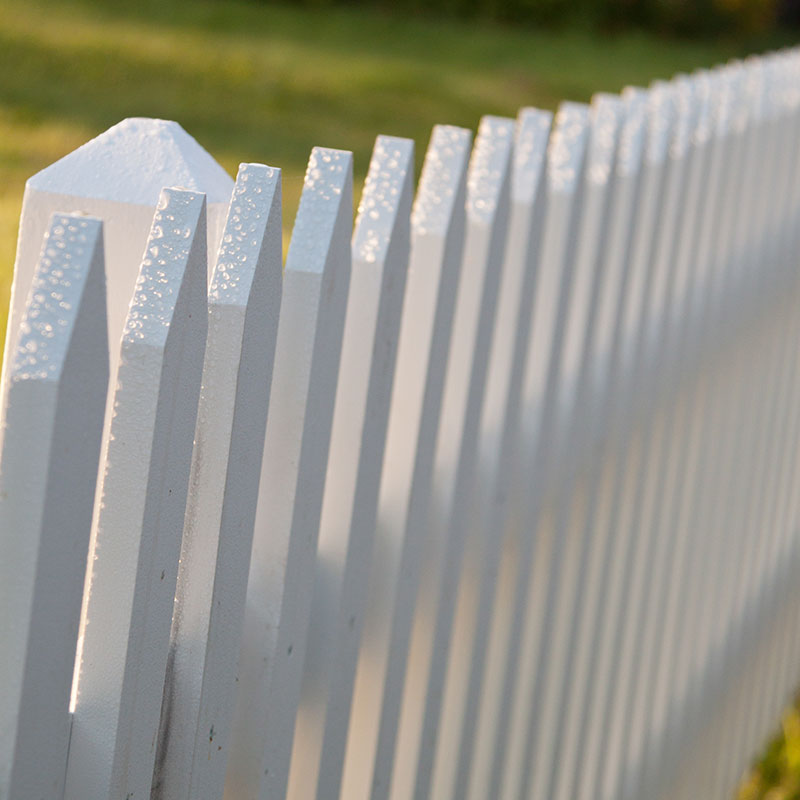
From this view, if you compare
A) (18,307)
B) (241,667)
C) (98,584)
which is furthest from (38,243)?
(241,667)

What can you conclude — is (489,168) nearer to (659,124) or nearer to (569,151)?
(569,151)

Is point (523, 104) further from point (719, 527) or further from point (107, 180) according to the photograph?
point (107, 180)

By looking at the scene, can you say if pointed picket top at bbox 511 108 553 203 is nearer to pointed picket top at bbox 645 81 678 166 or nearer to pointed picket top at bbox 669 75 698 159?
pointed picket top at bbox 645 81 678 166

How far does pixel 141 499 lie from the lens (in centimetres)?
98

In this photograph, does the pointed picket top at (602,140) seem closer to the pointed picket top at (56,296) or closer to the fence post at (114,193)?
the fence post at (114,193)

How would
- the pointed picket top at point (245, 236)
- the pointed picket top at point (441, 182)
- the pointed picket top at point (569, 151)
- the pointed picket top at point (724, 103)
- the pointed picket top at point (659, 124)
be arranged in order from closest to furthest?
the pointed picket top at point (245, 236), the pointed picket top at point (441, 182), the pointed picket top at point (569, 151), the pointed picket top at point (659, 124), the pointed picket top at point (724, 103)

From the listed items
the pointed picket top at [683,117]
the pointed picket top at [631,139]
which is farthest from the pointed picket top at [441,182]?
the pointed picket top at [683,117]

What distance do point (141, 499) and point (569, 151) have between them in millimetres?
1163

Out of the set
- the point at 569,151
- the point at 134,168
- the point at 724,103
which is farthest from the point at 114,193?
the point at 724,103

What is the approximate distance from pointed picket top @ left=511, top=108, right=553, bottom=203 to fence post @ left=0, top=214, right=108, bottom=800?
96 centimetres

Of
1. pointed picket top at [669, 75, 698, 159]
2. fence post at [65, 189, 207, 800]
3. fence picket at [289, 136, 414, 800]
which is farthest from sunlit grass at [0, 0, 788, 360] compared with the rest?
fence post at [65, 189, 207, 800]

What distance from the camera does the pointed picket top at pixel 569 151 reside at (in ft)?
6.25

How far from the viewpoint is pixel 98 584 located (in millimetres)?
986

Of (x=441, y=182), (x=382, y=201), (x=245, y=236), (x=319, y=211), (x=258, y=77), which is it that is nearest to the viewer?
(x=245, y=236)
